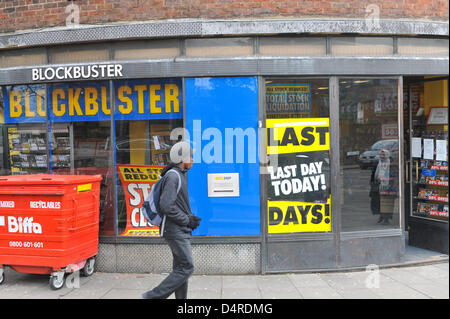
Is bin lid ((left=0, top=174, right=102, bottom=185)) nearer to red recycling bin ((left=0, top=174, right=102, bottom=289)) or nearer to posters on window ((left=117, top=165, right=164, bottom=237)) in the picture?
red recycling bin ((left=0, top=174, right=102, bottom=289))

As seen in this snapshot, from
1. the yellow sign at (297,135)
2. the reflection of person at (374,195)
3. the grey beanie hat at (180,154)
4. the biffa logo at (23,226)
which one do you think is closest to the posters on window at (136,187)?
the biffa logo at (23,226)

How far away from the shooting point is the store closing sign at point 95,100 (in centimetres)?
656

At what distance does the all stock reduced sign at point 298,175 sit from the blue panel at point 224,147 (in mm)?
274

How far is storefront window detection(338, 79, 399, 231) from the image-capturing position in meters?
6.51

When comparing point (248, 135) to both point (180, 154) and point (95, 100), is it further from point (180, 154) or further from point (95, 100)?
point (95, 100)

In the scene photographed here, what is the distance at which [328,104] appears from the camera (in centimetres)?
643

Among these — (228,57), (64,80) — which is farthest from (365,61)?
(64,80)

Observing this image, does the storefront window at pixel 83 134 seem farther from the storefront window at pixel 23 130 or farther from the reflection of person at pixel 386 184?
the reflection of person at pixel 386 184

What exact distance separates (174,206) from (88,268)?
2480mm

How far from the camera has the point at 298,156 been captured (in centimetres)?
643

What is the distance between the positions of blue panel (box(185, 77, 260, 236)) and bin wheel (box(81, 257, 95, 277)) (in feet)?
5.24

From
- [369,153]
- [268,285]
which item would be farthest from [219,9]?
[268,285]

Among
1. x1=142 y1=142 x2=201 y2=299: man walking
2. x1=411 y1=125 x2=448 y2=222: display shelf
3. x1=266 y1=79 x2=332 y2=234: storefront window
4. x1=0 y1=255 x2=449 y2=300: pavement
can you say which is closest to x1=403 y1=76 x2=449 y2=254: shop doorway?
x1=411 y1=125 x2=448 y2=222: display shelf

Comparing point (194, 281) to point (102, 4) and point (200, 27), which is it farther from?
point (102, 4)
